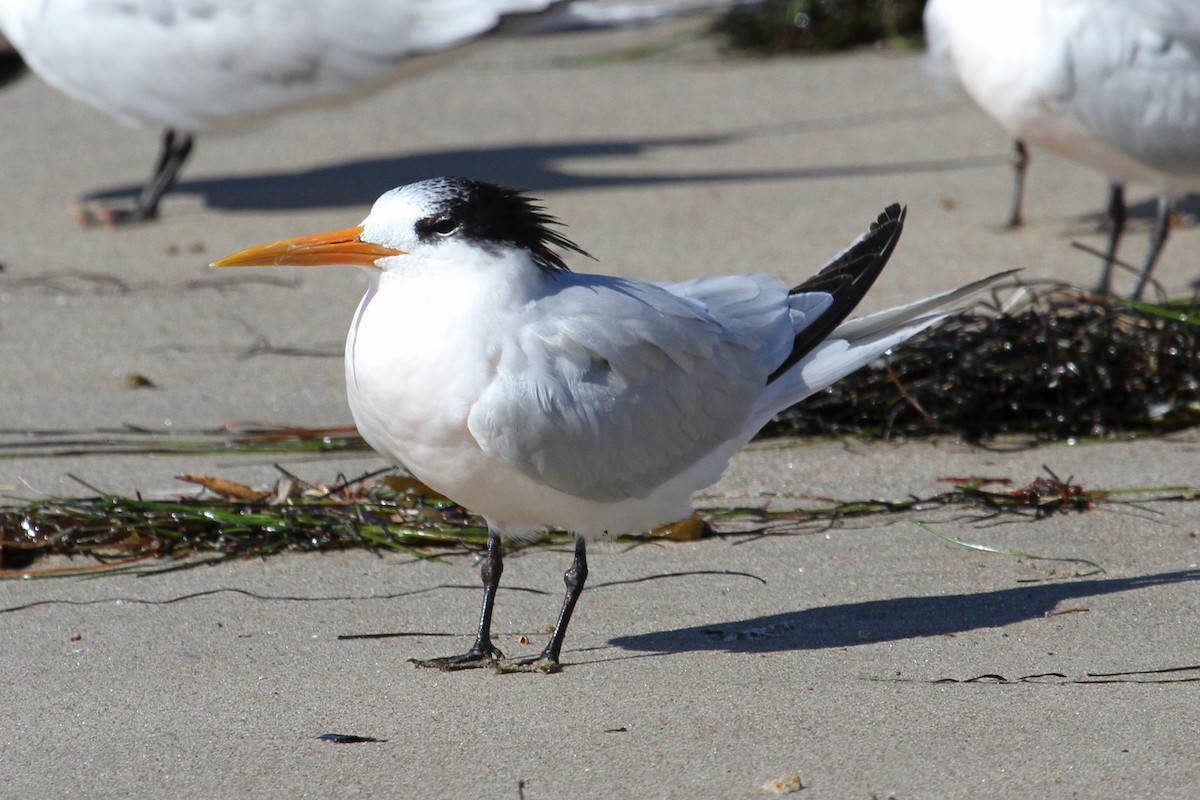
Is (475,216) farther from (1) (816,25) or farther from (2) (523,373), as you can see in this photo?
(1) (816,25)

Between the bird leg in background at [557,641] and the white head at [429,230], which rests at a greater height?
the white head at [429,230]

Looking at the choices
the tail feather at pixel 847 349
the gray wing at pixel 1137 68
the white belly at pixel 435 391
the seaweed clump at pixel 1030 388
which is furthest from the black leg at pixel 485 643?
the gray wing at pixel 1137 68

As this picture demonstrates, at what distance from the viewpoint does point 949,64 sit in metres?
5.23

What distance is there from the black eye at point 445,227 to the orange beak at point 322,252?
0.23 ft

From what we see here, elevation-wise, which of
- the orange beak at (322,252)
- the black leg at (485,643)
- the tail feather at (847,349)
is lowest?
the black leg at (485,643)

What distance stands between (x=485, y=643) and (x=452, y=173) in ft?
13.1

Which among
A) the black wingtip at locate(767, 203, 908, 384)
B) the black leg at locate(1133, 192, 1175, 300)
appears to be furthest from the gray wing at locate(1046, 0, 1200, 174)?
the black wingtip at locate(767, 203, 908, 384)

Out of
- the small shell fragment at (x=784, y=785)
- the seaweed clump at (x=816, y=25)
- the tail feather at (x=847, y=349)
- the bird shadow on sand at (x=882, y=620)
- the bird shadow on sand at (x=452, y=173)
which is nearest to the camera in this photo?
the small shell fragment at (x=784, y=785)

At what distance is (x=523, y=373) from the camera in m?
2.43

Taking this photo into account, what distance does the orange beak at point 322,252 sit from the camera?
8.16 ft

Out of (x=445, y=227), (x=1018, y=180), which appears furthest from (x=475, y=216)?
(x=1018, y=180)

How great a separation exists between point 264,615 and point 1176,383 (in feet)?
7.61

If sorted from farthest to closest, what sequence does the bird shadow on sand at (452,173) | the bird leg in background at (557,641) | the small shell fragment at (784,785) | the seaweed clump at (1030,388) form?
the bird shadow on sand at (452,173)
the seaweed clump at (1030,388)
the bird leg in background at (557,641)
the small shell fragment at (784,785)

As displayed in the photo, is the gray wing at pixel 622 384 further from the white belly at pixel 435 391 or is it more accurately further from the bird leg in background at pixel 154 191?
the bird leg in background at pixel 154 191
